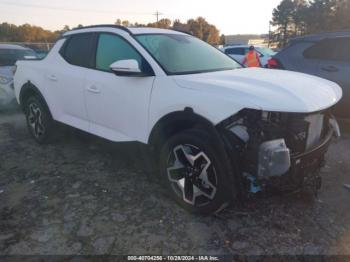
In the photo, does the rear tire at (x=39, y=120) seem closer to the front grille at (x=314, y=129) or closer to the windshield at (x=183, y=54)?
the windshield at (x=183, y=54)

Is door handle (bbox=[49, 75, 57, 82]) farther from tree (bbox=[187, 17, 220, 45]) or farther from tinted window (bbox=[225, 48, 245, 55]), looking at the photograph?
tree (bbox=[187, 17, 220, 45])

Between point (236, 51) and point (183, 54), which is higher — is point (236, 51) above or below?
below

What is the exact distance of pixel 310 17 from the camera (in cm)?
5250

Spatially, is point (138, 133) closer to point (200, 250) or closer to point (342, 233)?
point (200, 250)

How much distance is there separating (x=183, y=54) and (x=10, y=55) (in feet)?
21.7

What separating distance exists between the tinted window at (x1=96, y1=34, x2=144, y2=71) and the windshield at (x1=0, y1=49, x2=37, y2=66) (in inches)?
210

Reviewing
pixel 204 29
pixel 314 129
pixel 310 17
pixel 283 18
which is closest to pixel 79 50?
pixel 314 129

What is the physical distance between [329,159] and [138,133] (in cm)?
278

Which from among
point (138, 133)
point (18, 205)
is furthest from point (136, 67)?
point (18, 205)

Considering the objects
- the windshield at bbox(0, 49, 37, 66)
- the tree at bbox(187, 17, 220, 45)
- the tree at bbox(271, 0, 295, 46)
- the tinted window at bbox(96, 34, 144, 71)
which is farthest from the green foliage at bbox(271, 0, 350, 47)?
the tinted window at bbox(96, 34, 144, 71)

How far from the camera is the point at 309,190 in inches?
137

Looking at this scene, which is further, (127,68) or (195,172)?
(127,68)

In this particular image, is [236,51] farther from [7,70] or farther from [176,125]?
[176,125]

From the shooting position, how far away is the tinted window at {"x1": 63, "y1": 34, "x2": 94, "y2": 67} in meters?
4.24
